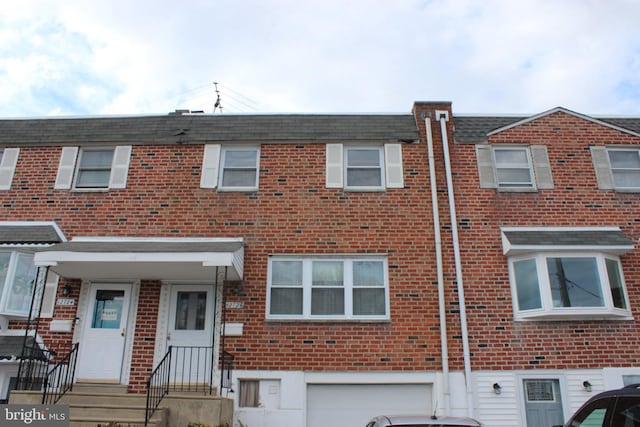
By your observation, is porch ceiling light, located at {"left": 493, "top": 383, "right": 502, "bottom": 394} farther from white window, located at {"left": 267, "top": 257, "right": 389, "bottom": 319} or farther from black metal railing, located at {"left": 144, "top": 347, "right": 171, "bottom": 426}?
black metal railing, located at {"left": 144, "top": 347, "right": 171, "bottom": 426}

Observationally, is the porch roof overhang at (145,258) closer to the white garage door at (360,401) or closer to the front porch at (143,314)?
the front porch at (143,314)

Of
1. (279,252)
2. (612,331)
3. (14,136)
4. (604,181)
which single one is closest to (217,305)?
(279,252)

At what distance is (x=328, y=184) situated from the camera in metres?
11.3

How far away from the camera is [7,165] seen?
1162 cm

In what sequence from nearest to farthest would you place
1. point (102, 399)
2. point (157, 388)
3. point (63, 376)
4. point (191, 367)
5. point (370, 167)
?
point (102, 399) → point (157, 388) → point (63, 376) → point (191, 367) → point (370, 167)

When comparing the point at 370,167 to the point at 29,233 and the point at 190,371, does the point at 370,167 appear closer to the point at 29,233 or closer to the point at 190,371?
the point at 190,371

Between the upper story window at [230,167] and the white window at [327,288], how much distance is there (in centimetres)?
196

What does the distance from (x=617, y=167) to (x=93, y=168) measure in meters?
11.8

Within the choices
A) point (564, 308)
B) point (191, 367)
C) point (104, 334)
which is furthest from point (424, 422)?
point (104, 334)

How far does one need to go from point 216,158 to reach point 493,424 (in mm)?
7810

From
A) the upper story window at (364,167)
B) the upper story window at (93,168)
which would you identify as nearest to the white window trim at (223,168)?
the upper story window at (364,167)

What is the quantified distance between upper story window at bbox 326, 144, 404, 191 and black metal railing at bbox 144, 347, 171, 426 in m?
4.97

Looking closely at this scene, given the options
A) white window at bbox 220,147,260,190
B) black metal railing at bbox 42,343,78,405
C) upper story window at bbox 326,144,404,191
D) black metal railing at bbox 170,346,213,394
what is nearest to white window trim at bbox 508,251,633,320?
upper story window at bbox 326,144,404,191

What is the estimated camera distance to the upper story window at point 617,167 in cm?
1121
